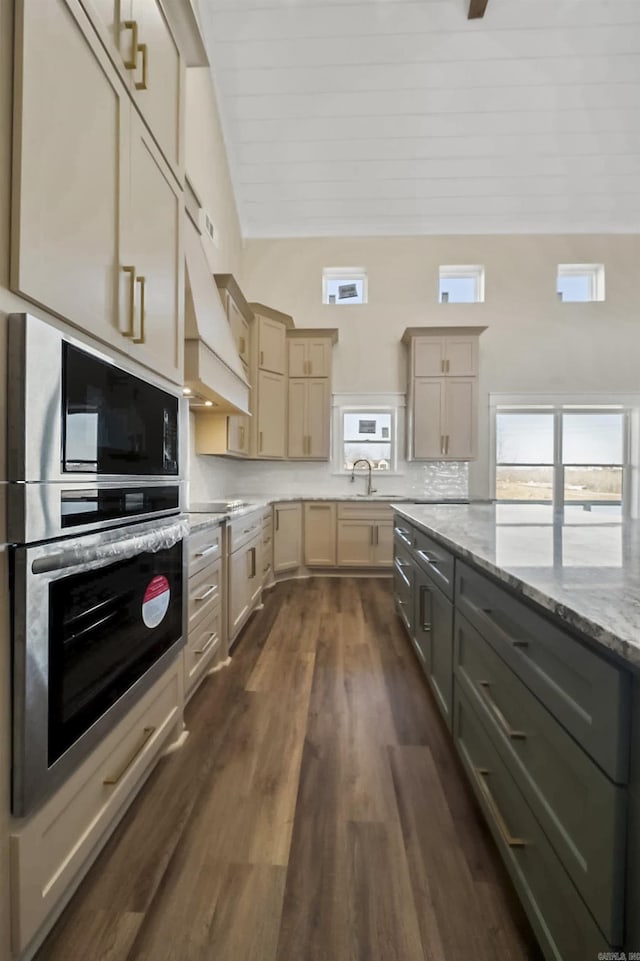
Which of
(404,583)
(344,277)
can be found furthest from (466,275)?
(404,583)

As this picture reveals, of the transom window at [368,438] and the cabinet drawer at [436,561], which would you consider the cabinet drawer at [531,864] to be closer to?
the cabinet drawer at [436,561]

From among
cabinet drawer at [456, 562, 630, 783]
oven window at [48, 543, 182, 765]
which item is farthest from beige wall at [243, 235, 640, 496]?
cabinet drawer at [456, 562, 630, 783]

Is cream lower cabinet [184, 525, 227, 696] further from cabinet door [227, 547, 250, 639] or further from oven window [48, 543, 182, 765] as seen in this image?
oven window [48, 543, 182, 765]

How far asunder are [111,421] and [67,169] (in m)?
0.58

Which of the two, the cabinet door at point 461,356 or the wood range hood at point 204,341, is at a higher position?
the cabinet door at point 461,356

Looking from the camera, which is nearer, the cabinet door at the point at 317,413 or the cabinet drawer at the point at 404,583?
the cabinet drawer at the point at 404,583

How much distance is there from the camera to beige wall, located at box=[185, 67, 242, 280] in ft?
11.9

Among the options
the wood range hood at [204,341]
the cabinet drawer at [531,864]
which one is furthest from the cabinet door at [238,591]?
the cabinet drawer at [531,864]

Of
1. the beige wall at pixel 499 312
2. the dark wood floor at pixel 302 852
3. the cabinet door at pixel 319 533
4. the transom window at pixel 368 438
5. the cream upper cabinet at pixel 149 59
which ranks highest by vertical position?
the beige wall at pixel 499 312

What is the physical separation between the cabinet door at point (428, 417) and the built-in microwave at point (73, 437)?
3981 mm

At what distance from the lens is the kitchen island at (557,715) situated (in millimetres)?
652

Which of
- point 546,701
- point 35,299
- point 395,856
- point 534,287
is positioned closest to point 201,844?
point 395,856

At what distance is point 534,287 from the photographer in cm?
539

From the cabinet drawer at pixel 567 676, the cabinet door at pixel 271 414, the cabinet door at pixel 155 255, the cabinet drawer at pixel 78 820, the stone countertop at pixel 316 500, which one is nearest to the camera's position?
the cabinet drawer at pixel 567 676
